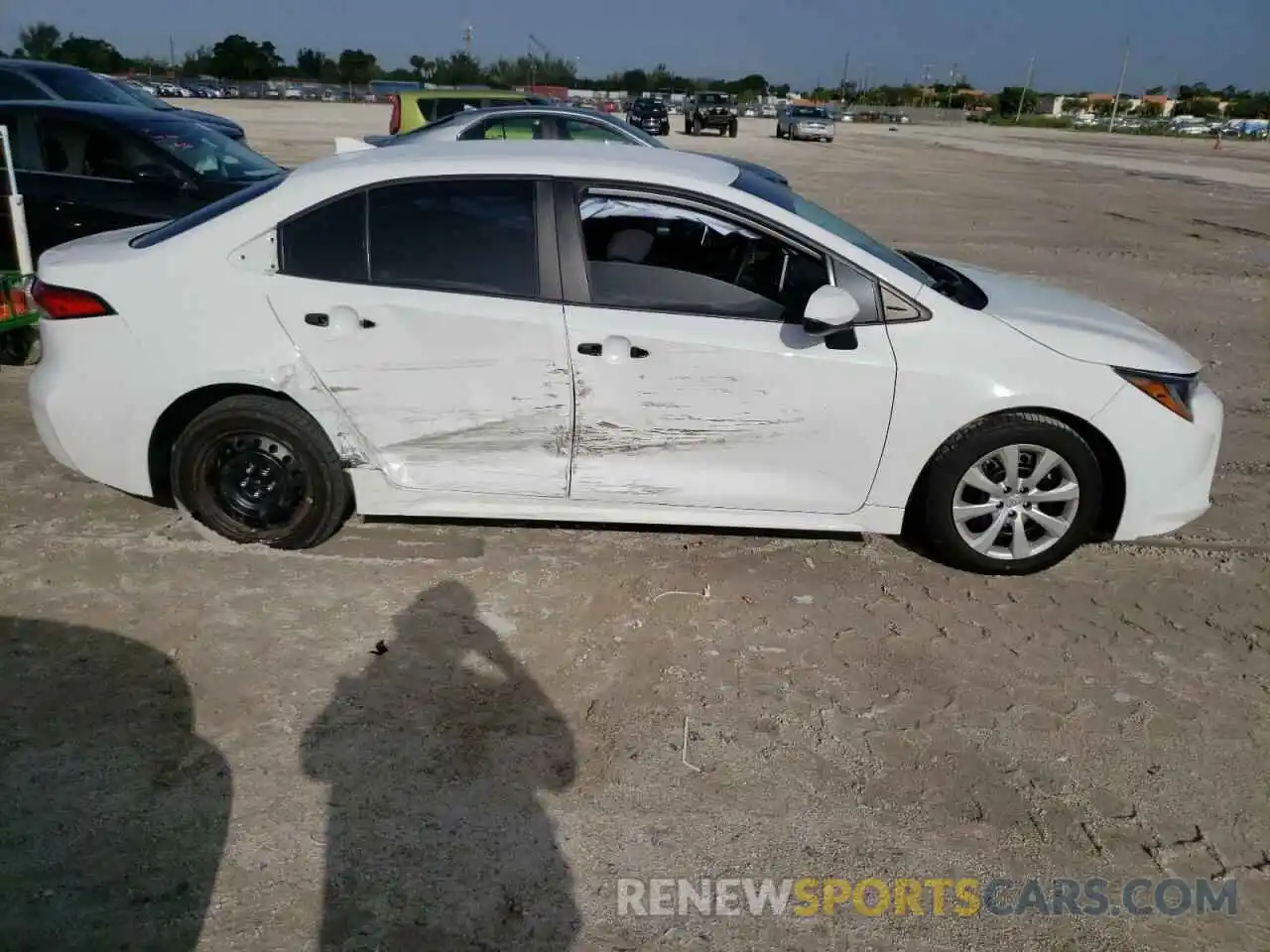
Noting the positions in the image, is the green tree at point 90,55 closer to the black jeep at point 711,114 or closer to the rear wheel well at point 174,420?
the black jeep at point 711,114

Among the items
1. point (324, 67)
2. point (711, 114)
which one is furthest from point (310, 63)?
point (711, 114)

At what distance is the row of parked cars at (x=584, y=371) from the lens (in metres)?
3.69

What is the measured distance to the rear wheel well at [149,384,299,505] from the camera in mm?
3844

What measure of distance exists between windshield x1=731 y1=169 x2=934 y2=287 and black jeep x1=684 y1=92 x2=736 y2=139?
125ft

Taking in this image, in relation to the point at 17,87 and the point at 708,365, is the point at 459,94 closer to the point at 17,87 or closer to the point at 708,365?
the point at 17,87

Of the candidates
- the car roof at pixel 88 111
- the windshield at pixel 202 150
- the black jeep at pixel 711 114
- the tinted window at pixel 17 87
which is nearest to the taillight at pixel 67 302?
the windshield at pixel 202 150

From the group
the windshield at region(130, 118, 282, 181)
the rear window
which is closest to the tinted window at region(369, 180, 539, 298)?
the rear window

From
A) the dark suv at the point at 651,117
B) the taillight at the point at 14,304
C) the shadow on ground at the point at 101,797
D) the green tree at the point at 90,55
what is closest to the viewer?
the shadow on ground at the point at 101,797

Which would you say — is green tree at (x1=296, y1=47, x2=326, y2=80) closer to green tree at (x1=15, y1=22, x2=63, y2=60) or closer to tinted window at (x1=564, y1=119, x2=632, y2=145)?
green tree at (x1=15, y1=22, x2=63, y2=60)

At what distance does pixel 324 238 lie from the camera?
3.75 metres

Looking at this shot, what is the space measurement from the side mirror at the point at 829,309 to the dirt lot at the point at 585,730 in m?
1.11

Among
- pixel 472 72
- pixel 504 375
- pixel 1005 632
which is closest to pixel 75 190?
pixel 504 375

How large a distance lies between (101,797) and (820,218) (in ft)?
10.8

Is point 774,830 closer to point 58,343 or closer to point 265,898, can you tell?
point 265,898
